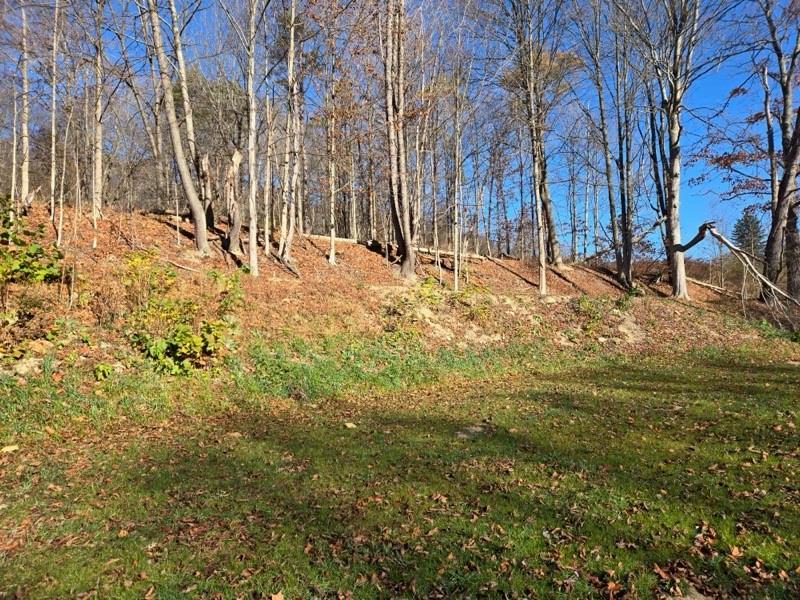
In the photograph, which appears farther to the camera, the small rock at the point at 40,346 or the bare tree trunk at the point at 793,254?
the bare tree trunk at the point at 793,254

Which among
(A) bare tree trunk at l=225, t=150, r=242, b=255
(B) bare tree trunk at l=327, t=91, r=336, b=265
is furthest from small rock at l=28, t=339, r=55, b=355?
(B) bare tree trunk at l=327, t=91, r=336, b=265

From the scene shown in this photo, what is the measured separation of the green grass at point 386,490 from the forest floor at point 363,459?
0.08ft

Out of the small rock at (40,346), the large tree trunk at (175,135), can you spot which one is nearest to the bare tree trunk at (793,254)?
the large tree trunk at (175,135)

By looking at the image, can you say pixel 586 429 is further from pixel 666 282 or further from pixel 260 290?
pixel 666 282

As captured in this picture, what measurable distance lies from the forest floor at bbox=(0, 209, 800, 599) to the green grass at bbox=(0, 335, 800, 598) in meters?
0.02

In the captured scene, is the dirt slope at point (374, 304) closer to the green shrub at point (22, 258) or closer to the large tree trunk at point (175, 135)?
the green shrub at point (22, 258)

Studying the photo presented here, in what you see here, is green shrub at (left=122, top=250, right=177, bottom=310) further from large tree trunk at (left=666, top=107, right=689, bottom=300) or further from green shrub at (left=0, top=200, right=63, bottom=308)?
large tree trunk at (left=666, top=107, right=689, bottom=300)

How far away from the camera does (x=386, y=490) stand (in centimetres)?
475

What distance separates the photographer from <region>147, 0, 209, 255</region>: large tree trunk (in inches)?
491

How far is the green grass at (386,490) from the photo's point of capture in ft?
11.0

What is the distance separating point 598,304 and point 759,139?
10433 mm

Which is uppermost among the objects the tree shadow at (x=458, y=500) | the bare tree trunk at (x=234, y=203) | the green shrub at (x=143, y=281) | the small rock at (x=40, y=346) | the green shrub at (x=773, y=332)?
the bare tree trunk at (x=234, y=203)

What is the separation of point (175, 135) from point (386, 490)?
40.5 feet

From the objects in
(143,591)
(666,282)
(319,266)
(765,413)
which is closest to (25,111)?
(319,266)
